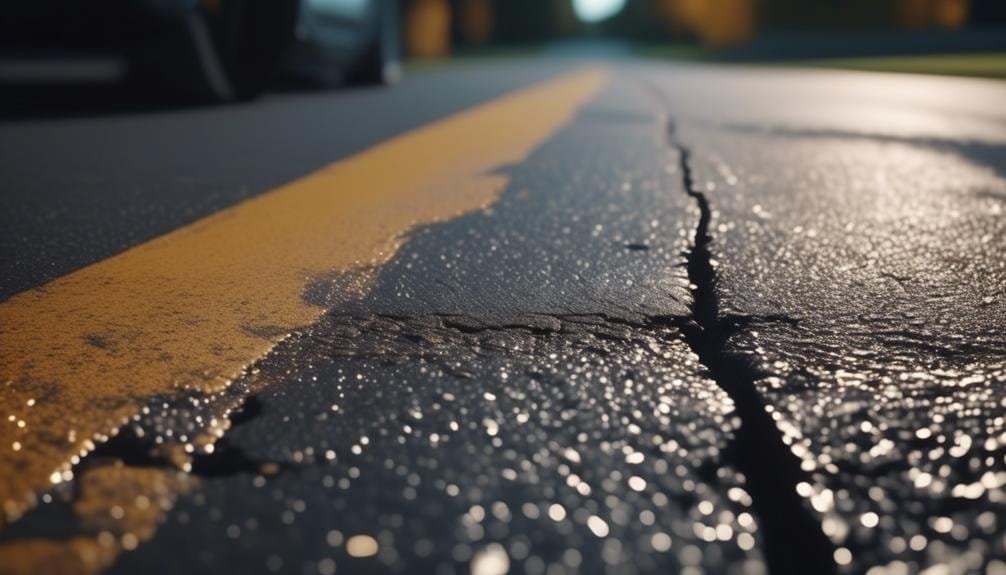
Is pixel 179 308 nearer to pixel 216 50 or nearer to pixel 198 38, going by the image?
pixel 198 38

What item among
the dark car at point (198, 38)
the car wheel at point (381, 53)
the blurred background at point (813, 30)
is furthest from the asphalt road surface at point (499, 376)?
the blurred background at point (813, 30)

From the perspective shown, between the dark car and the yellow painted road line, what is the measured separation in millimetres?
2064

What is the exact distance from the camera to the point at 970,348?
1.20 meters

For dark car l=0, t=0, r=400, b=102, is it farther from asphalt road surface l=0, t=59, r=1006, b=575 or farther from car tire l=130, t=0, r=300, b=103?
asphalt road surface l=0, t=59, r=1006, b=575

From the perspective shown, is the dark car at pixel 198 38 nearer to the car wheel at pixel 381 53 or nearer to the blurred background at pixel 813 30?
the car wheel at pixel 381 53

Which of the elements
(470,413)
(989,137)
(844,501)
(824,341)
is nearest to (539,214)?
(824,341)

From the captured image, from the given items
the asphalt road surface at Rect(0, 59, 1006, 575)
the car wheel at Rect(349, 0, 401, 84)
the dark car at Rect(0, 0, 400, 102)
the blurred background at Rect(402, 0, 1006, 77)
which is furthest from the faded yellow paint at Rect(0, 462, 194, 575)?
the blurred background at Rect(402, 0, 1006, 77)

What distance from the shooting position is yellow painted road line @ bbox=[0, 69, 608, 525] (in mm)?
968

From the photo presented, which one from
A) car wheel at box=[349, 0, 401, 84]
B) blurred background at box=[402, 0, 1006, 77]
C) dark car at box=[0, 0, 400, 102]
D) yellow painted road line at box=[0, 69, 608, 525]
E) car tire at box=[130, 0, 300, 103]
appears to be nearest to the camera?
yellow painted road line at box=[0, 69, 608, 525]

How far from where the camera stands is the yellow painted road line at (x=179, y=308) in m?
0.97

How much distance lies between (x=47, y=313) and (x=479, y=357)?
2.22 feet

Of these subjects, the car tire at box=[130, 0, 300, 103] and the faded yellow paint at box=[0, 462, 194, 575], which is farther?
the car tire at box=[130, 0, 300, 103]

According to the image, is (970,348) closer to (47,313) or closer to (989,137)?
(47,313)

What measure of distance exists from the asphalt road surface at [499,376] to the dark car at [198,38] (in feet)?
5.91
